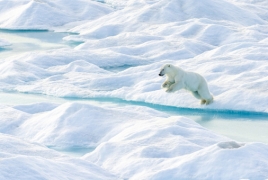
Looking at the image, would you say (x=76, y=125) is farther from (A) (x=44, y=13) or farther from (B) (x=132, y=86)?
(A) (x=44, y=13)

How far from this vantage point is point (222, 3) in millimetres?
20016

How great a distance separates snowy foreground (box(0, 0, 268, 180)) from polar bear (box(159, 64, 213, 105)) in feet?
0.79

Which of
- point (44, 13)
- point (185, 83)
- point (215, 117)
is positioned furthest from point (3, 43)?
point (215, 117)

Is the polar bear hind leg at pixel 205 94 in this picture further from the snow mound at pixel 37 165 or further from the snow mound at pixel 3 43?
the snow mound at pixel 3 43

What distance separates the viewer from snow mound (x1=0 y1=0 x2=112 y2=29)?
19781mm

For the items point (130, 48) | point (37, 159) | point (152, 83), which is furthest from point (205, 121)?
point (130, 48)

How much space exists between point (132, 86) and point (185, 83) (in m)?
2.04

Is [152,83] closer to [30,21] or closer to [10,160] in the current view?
[10,160]

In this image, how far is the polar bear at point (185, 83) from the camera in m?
10.1

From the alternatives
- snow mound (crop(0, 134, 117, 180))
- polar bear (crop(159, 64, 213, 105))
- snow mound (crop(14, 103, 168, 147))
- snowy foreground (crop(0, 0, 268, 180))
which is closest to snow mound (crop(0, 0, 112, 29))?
snowy foreground (crop(0, 0, 268, 180))

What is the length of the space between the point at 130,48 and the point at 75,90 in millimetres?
4202

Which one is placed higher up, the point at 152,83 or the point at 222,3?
the point at 222,3

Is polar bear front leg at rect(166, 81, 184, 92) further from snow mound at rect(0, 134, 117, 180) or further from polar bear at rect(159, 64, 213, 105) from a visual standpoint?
snow mound at rect(0, 134, 117, 180)

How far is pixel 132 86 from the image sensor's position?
12.1m
